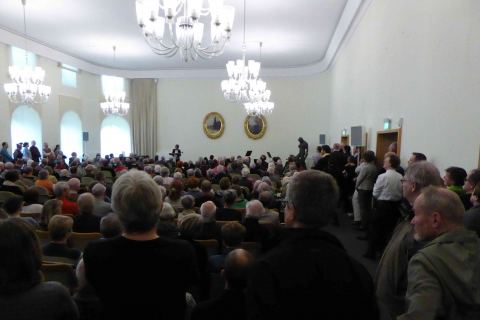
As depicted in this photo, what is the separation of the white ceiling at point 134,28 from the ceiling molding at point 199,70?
145 millimetres

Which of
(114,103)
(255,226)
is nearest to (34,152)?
(114,103)

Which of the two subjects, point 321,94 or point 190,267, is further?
point 321,94

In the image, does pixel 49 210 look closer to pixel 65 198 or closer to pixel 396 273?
pixel 65 198

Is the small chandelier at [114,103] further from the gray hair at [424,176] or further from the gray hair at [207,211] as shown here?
the gray hair at [424,176]

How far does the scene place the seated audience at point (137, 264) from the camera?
1.71 m

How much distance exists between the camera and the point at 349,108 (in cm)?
1218

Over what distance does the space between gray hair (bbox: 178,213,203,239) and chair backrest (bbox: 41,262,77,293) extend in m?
1.25

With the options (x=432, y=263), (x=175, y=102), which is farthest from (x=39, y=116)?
(x=432, y=263)

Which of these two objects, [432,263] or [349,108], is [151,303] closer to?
[432,263]

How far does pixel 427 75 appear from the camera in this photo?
5.44 m

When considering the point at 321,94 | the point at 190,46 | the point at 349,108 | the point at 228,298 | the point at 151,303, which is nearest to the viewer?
the point at 151,303

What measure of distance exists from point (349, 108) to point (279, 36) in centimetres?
371

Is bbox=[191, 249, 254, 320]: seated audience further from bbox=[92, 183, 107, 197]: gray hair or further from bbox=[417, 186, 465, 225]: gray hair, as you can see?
bbox=[92, 183, 107, 197]: gray hair

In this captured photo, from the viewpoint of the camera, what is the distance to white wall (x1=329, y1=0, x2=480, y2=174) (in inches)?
166
